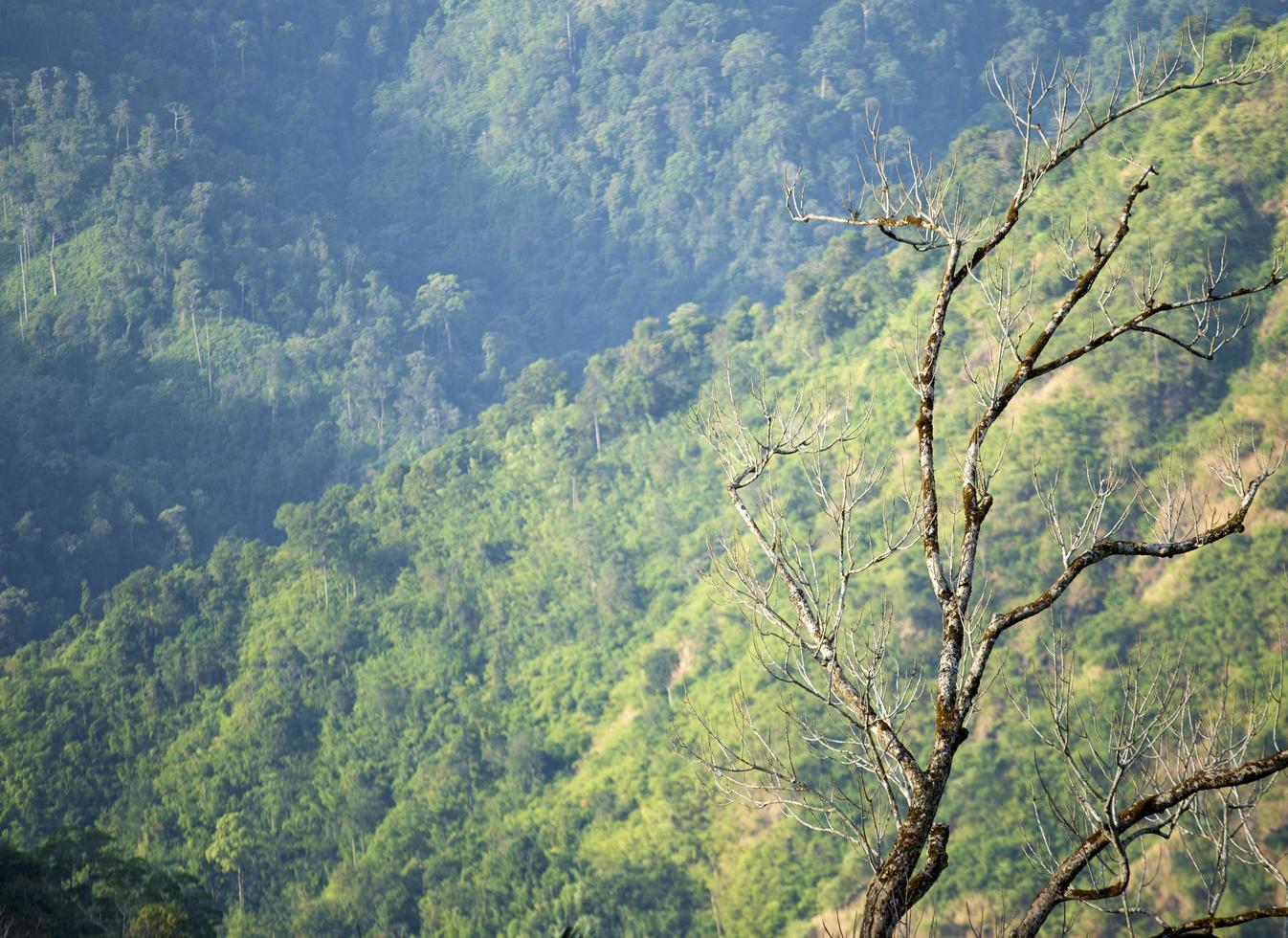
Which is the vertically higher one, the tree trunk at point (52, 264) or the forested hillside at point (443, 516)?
the tree trunk at point (52, 264)

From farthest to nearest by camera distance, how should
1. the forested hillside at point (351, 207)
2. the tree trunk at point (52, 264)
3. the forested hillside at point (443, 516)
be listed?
the tree trunk at point (52, 264), the forested hillside at point (351, 207), the forested hillside at point (443, 516)

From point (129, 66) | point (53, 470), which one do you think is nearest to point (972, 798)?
point (53, 470)

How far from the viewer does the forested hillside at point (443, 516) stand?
95.0ft

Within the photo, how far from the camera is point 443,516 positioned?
4519 centimetres

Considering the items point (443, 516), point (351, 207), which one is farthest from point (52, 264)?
point (443, 516)

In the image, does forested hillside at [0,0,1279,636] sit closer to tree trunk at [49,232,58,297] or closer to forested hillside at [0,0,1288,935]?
tree trunk at [49,232,58,297]

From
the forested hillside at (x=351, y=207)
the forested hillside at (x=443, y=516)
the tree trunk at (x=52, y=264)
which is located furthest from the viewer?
the tree trunk at (x=52, y=264)

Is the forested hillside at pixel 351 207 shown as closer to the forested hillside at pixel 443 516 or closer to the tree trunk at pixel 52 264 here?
the tree trunk at pixel 52 264

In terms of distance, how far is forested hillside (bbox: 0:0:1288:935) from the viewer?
2895 cm

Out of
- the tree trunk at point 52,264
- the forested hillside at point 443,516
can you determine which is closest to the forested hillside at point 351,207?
the tree trunk at point 52,264

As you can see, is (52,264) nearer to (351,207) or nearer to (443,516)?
(351,207)

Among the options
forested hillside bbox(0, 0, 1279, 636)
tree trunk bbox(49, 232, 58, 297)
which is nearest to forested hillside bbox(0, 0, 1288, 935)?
tree trunk bbox(49, 232, 58, 297)

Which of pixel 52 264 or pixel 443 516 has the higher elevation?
pixel 52 264

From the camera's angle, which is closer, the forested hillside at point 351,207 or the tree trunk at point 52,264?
the forested hillside at point 351,207
